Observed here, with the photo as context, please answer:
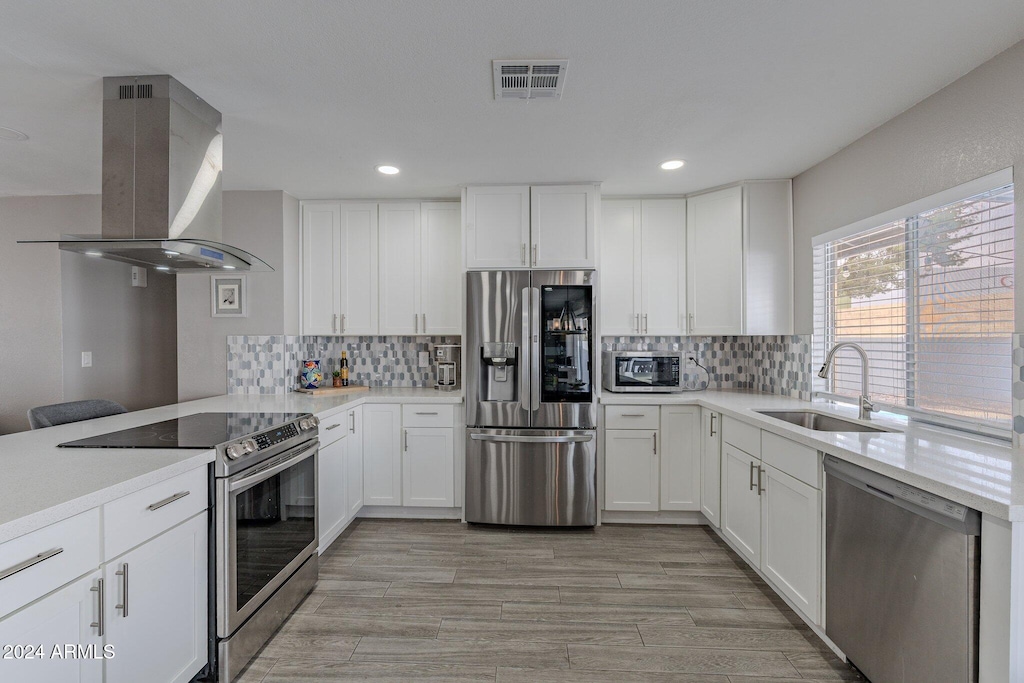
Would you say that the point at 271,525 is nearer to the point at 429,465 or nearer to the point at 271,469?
the point at 271,469

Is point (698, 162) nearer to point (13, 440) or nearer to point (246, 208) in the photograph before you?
point (246, 208)

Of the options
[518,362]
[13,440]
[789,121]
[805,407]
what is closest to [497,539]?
[518,362]

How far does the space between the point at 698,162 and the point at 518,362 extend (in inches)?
67.5

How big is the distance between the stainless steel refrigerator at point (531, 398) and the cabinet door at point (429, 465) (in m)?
0.17

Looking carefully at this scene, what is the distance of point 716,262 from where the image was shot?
3.52 metres

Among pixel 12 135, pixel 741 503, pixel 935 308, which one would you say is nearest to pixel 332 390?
pixel 12 135

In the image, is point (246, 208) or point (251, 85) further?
point (246, 208)

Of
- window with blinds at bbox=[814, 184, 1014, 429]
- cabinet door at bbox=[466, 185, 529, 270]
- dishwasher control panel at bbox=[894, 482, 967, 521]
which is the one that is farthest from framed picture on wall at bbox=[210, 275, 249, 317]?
window with blinds at bbox=[814, 184, 1014, 429]

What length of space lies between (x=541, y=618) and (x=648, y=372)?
1836 millimetres

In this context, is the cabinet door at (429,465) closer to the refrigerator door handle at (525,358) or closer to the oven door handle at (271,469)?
the refrigerator door handle at (525,358)

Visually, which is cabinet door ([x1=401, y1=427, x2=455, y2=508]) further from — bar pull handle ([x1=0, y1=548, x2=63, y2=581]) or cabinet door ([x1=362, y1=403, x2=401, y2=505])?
bar pull handle ([x1=0, y1=548, x2=63, y2=581])

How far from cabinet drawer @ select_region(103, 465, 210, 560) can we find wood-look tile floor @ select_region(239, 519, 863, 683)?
76cm

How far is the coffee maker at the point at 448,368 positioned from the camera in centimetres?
387

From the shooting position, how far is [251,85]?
6.74ft
